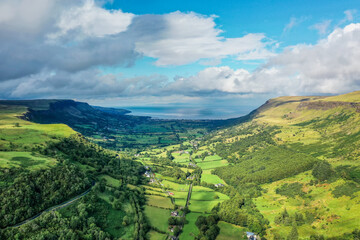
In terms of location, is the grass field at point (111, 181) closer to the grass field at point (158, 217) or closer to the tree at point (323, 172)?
the grass field at point (158, 217)

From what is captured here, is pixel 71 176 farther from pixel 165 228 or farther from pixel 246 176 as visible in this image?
pixel 246 176

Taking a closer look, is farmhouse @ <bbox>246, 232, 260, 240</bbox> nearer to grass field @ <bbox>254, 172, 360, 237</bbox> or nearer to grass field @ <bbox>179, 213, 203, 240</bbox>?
grass field @ <bbox>254, 172, 360, 237</bbox>

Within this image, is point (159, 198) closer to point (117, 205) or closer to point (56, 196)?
point (117, 205)

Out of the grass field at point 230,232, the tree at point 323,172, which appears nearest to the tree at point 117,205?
the grass field at point 230,232

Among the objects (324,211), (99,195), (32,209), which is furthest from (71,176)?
(324,211)

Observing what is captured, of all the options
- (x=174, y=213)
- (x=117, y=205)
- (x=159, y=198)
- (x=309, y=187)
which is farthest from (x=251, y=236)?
(x=117, y=205)

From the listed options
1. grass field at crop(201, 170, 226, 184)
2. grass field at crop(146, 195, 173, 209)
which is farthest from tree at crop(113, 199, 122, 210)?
grass field at crop(201, 170, 226, 184)

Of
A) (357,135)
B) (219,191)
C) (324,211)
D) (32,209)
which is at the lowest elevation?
(219,191)
